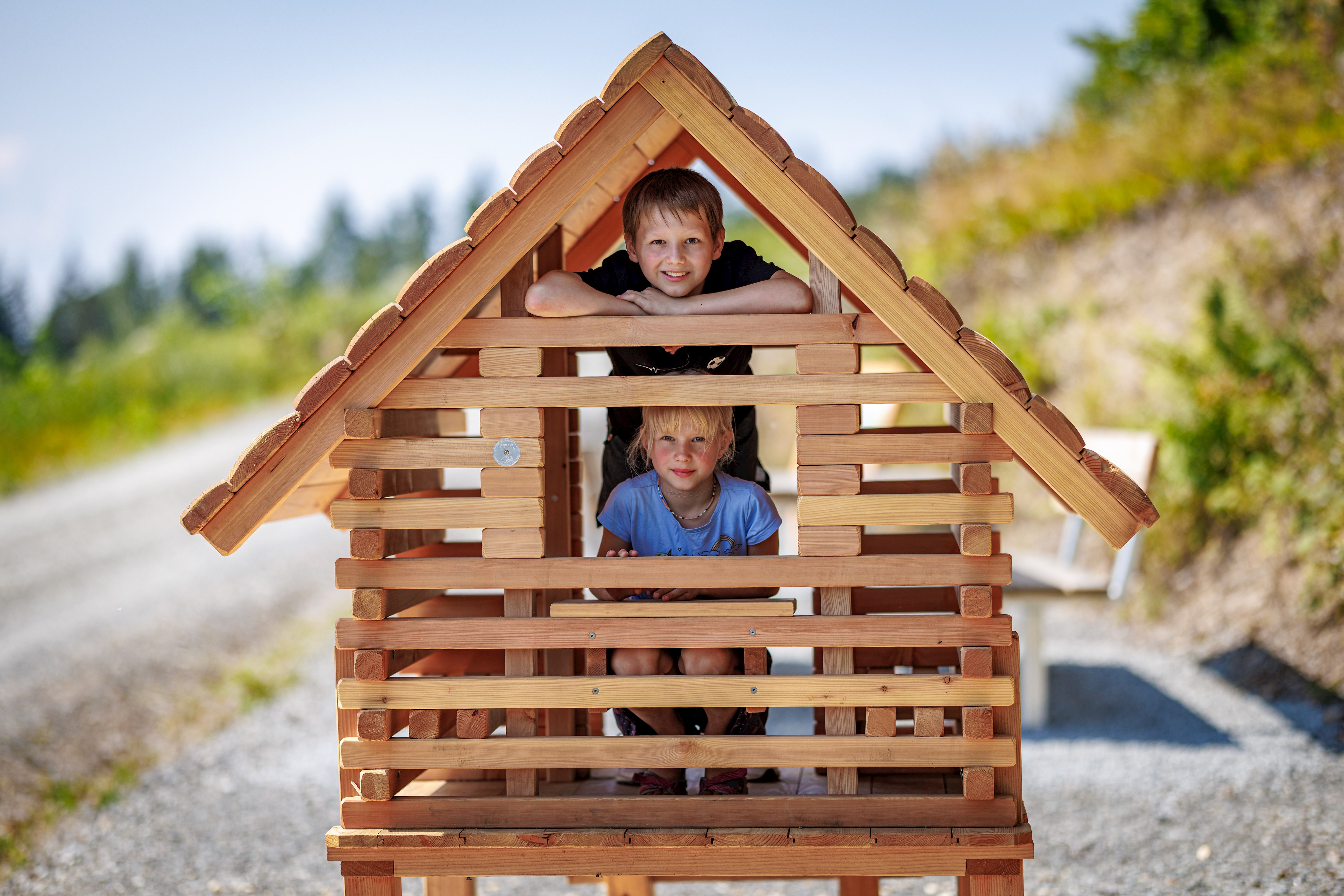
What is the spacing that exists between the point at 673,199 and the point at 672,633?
4.44 ft

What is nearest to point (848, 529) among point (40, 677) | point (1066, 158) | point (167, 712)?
point (167, 712)

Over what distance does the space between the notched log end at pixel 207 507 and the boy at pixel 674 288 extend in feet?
3.32

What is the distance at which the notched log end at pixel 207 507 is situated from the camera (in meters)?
2.99

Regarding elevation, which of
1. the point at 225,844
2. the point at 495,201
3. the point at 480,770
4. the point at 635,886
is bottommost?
the point at 225,844

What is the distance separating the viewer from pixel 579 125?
2.95 metres

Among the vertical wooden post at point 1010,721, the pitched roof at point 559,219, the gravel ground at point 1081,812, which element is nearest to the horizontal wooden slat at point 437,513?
the pitched roof at point 559,219

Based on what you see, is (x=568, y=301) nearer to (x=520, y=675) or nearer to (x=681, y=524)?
(x=681, y=524)

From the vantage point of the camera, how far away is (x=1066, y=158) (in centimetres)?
1315

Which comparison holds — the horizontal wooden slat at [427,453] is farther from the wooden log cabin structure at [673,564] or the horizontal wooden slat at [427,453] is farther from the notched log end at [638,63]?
the notched log end at [638,63]

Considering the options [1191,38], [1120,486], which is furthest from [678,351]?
[1191,38]

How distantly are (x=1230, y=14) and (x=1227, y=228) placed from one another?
465 cm

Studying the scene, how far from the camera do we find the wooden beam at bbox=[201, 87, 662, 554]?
2.99 m

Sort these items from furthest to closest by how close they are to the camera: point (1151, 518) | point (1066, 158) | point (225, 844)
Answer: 1. point (1066, 158)
2. point (225, 844)
3. point (1151, 518)

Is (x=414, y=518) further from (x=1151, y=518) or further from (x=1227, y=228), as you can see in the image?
(x=1227, y=228)
